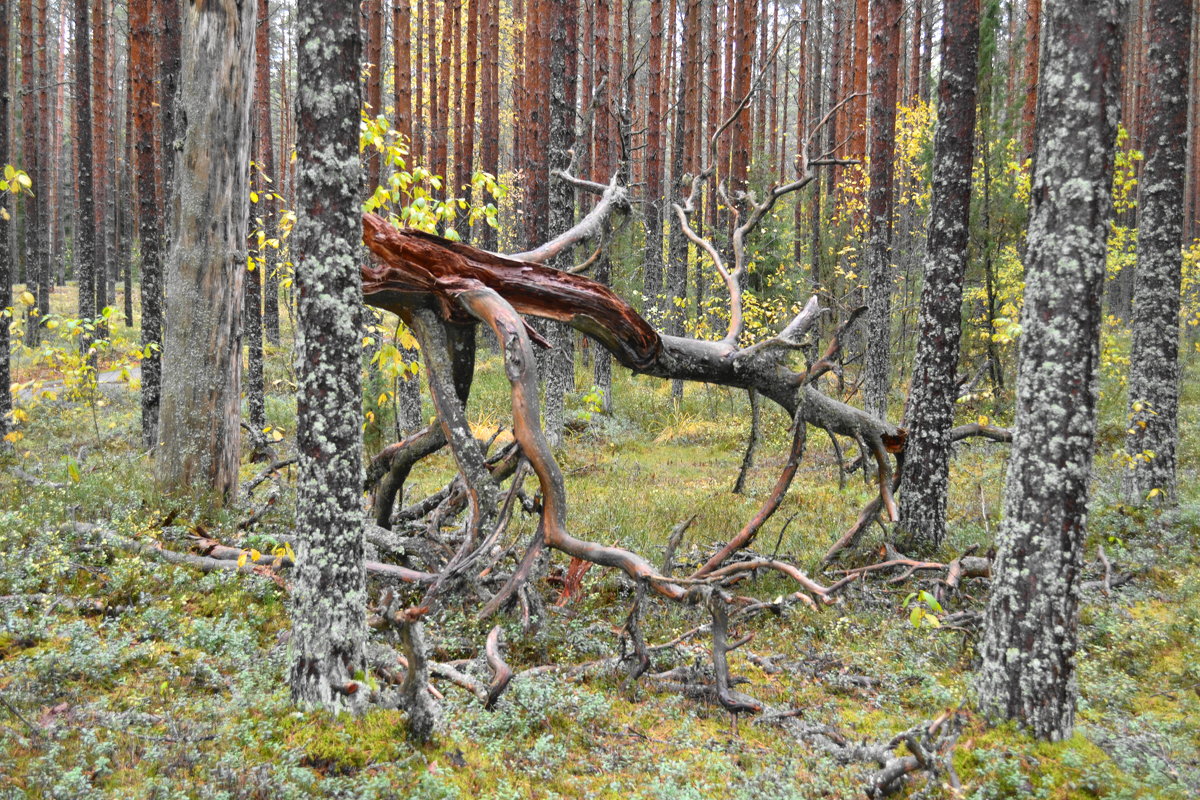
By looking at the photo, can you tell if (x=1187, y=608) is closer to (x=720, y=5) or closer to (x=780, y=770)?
(x=780, y=770)

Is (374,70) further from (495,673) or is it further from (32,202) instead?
(32,202)

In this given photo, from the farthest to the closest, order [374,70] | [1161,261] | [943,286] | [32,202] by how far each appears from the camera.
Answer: [32,202] → [374,70] → [1161,261] → [943,286]

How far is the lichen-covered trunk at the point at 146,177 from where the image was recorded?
11.5m

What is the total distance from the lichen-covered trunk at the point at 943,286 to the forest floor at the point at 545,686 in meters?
0.68

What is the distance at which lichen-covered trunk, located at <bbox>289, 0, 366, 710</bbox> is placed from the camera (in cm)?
362

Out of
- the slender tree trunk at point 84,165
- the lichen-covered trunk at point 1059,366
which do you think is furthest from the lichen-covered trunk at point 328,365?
the slender tree trunk at point 84,165

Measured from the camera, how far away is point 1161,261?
30.4 ft

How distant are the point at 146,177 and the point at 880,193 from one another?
38.1 feet

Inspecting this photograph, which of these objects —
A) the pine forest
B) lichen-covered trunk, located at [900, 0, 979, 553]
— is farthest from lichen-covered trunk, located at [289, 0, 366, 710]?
lichen-covered trunk, located at [900, 0, 979, 553]

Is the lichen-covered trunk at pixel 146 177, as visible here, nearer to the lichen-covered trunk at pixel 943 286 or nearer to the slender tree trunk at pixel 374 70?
the slender tree trunk at pixel 374 70

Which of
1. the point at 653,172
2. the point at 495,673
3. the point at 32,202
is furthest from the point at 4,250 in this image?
the point at 32,202

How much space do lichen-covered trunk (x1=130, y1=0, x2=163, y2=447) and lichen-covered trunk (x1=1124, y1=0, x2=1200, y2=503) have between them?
13.5 metres

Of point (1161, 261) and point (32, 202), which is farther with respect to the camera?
point (32, 202)

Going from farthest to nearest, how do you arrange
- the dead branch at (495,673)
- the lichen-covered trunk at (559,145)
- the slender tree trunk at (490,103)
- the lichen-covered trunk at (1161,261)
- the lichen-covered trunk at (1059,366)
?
the slender tree trunk at (490,103) < the lichen-covered trunk at (559,145) < the lichen-covered trunk at (1161,261) < the dead branch at (495,673) < the lichen-covered trunk at (1059,366)
